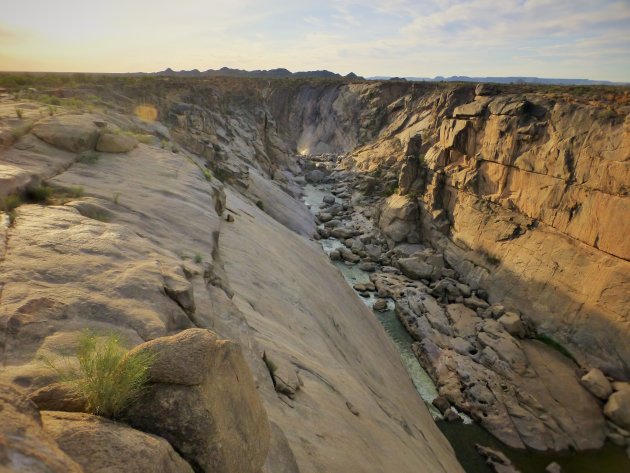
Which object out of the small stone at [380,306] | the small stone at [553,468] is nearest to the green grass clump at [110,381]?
the small stone at [553,468]

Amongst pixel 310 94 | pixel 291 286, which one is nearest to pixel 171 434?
pixel 291 286

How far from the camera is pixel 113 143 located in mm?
13648

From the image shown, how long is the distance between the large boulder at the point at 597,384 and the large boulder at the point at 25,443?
20717mm

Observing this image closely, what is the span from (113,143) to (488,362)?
18.2 m

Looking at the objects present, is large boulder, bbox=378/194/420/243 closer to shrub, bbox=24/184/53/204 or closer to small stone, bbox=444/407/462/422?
small stone, bbox=444/407/462/422

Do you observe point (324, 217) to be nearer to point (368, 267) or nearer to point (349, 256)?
point (349, 256)

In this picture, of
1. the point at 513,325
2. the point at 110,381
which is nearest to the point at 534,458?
the point at 513,325

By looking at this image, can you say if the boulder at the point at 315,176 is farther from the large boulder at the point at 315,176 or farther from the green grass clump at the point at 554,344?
the green grass clump at the point at 554,344

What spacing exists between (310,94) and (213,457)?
80242mm

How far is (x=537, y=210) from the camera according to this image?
947 inches

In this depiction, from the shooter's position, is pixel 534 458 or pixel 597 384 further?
pixel 597 384

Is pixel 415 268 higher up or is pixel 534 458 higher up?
pixel 415 268

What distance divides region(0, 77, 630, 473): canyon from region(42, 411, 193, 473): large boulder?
17 millimetres

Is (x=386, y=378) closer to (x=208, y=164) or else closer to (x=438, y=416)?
(x=438, y=416)
